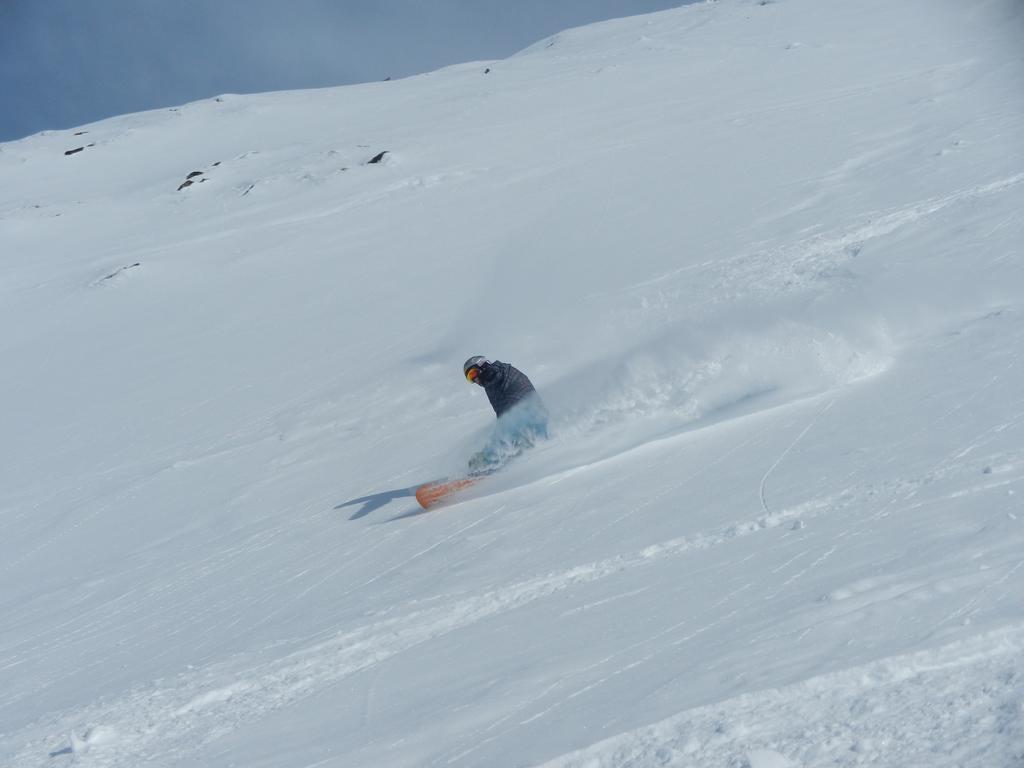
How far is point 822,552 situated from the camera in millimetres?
5855

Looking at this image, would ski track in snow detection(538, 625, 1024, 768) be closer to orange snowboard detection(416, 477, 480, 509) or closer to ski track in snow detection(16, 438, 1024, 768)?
ski track in snow detection(16, 438, 1024, 768)

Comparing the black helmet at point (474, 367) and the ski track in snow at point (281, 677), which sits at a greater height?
the black helmet at point (474, 367)

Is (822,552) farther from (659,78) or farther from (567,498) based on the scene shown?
(659,78)

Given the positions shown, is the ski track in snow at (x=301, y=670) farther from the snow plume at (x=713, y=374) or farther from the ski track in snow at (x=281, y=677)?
the snow plume at (x=713, y=374)

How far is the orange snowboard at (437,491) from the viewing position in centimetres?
989

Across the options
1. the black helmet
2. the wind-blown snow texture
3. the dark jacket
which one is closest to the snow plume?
the wind-blown snow texture

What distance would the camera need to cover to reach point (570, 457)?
32.7ft

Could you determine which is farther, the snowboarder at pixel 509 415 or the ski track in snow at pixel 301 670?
the snowboarder at pixel 509 415

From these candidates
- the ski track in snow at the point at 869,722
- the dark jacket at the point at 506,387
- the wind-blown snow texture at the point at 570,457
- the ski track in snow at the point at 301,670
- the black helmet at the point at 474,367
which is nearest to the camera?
the ski track in snow at the point at 869,722

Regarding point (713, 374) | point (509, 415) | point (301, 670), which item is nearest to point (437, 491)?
point (509, 415)

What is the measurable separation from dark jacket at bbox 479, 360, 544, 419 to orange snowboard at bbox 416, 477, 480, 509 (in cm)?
94

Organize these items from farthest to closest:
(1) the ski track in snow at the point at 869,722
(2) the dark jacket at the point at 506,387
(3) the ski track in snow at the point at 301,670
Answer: (2) the dark jacket at the point at 506,387 < (3) the ski track in snow at the point at 301,670 < (1) the ski track in snow at the point at 869,722

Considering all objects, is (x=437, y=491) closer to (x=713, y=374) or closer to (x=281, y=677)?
(x=713, y=374)

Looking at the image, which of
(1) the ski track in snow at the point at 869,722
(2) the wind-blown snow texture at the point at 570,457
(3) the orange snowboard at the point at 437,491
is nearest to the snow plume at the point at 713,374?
(2) the wind-blown snow texture at the point at 570,457
